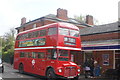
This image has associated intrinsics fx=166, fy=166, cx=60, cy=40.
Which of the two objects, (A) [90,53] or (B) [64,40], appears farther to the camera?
(A) [90,53]

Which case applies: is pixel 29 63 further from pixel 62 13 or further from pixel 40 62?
pixel 62 13

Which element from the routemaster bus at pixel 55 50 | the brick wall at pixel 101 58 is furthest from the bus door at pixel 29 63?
the brick wall at pixel 101 58

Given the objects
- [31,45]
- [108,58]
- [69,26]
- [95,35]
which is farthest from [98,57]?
[31,45]

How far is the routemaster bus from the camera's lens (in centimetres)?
1219

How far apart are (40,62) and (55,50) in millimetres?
2478

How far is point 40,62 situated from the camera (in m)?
14.1

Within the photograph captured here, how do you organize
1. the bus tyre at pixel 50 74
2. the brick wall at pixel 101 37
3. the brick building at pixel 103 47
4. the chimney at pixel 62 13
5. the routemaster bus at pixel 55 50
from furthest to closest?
1. the chimney at pixel 62 13
2. the brick wall at pixel 101 37
3. the brick building at pixel 103 47
4. the bus tyre at pixel 50 74
5. the routemaster bus at pixel 55 50

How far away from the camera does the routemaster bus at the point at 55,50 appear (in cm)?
1219

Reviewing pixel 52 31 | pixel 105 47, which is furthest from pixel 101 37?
pixel 52 31

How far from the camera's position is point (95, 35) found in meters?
17.5

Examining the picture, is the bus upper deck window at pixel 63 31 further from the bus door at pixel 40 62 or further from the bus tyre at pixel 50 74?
the bus tyre at pixel 50 74

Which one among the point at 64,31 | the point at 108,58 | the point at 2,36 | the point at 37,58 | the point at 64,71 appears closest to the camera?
the point at 64,71

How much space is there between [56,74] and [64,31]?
331cm

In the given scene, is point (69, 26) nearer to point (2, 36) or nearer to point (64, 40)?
point (64, 40)
